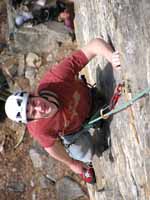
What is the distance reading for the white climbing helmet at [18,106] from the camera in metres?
5.86

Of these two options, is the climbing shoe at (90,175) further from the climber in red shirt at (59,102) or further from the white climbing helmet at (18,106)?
the white climbing helmet at (18,106)

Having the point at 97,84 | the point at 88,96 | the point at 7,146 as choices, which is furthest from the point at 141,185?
the point at 7,146

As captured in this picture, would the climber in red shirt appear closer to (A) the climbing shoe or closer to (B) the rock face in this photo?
(B) the rock face

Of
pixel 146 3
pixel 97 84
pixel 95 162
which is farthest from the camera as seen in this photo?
pixel 95 162

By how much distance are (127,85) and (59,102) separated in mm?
1097

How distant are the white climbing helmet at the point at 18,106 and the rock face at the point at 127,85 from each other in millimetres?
1059

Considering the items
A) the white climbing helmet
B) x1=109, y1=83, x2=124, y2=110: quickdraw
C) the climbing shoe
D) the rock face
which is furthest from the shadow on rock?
the white climbing helmet

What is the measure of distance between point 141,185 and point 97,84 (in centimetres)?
226

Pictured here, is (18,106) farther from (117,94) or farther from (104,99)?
(104,99)

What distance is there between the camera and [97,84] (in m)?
7.39

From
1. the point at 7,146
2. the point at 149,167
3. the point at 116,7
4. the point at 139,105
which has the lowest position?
the point at 149,167

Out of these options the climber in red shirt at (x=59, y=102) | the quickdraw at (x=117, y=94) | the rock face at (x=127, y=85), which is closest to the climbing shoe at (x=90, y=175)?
the rock face at (x=127, y=85)

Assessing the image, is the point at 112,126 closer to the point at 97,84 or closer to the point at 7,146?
the point at 97,84

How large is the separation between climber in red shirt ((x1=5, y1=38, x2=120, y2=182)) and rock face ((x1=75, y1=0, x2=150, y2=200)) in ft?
0.86
